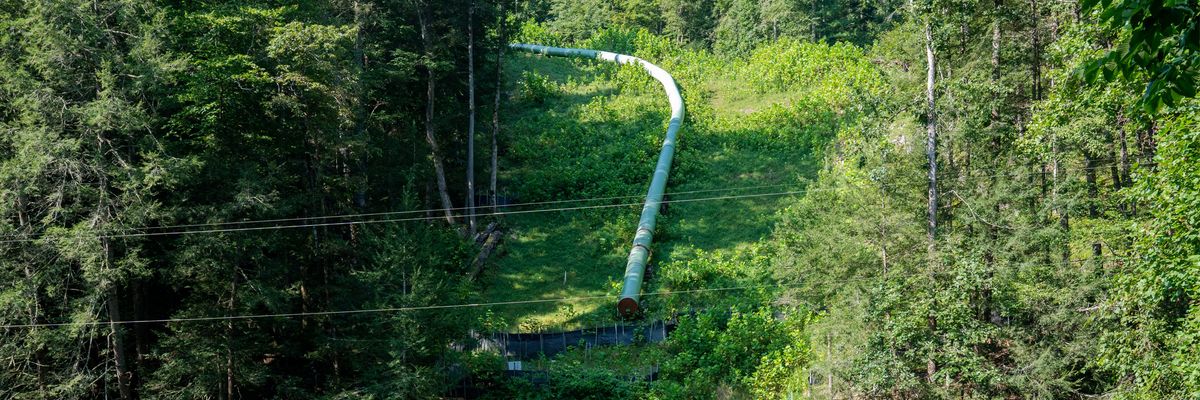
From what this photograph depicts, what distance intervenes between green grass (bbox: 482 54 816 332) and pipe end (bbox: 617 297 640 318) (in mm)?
403

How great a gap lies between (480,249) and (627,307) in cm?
619

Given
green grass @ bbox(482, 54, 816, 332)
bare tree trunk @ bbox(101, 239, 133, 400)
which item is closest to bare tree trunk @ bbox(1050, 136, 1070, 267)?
green grass @ bbox(482, 54, 816, 332)

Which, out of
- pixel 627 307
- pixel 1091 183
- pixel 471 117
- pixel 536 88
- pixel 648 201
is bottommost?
pixel 627 307

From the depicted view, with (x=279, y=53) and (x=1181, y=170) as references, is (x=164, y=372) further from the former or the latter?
(x=1181, y=170)

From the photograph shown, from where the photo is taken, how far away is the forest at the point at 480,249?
1445cm

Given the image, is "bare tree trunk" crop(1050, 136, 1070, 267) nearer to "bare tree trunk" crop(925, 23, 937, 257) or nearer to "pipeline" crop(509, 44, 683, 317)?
"bare tree trunk" crop(925, 23, 937, 257)

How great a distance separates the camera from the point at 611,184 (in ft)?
106

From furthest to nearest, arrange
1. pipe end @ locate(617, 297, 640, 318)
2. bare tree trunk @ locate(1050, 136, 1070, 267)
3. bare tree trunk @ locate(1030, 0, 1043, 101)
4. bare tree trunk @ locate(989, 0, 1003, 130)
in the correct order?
1. pipe end @ locate(617, 297, 640, 318)
2. bare tree trunk @ locate(1030, 0, 1043, 101)
3. bare tree trunk @ locate(989, 0, 1003, 130)
4. bare tree trunk @ locate(1050, 136, 1070, 267)

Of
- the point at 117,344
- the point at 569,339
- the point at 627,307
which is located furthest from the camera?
the point at 627,307

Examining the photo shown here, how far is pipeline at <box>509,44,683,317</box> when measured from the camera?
76.9ft

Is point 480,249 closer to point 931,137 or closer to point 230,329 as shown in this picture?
point 230,329

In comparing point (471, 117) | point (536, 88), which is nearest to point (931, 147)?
point (471, 117)

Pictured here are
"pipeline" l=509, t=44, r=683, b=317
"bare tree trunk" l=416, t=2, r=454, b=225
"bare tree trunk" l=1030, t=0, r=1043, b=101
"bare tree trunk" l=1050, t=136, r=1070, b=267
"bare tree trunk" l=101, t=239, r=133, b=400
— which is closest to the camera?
"bare tree trunk" l=1050, t=136, r=1070, b=267

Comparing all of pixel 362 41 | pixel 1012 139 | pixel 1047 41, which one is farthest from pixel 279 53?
pixel 1047 41
